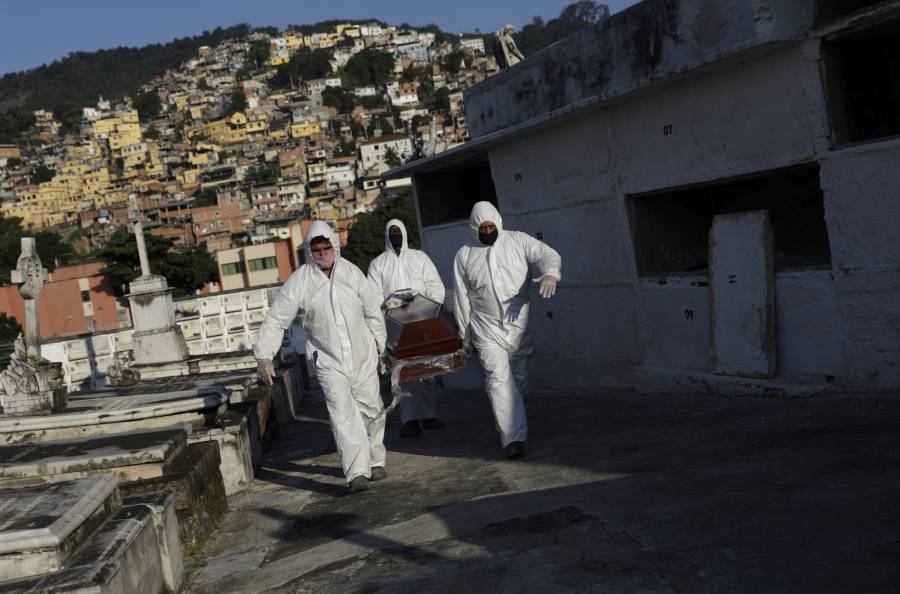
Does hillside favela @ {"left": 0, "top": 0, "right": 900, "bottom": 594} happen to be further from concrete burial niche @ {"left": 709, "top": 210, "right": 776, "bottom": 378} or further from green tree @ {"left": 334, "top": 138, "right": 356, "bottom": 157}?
green tree @ {"left": 334, "top": 138, "right": 356, "bottom": 157}

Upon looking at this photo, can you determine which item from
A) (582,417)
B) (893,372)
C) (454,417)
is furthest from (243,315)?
(893,372)

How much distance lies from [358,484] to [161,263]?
215ft

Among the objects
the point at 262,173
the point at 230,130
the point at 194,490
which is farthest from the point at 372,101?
the point at 194,490

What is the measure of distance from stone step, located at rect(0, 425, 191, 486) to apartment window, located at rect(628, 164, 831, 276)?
15.1ft

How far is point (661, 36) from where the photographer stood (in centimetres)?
805

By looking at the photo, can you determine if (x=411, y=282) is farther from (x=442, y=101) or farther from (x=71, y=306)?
(x=442, y=101)

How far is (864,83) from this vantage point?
265 inches

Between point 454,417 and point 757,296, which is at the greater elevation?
point 757,296

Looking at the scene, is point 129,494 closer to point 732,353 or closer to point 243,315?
point 732,353

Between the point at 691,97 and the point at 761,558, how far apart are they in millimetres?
4523

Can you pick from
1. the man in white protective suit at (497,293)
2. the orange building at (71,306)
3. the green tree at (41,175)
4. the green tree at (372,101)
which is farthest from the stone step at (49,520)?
the green tree at (372,101)

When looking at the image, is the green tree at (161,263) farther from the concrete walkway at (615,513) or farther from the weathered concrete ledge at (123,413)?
the concrete walkway at (615,513)

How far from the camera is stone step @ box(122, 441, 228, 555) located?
5699mm

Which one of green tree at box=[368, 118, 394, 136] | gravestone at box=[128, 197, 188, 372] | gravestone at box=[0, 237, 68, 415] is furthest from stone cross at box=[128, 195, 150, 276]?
green tree at box=[368, 118, 394, 136]
